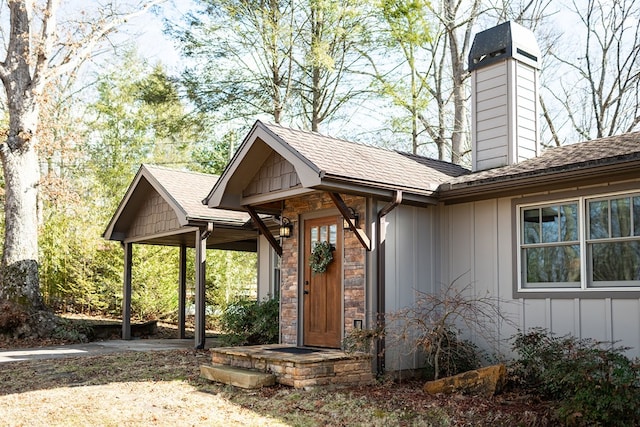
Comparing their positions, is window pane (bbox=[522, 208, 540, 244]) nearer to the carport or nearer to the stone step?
the stone step

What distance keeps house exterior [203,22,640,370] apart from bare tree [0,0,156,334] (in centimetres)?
707

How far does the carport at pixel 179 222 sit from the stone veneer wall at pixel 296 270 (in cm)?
258

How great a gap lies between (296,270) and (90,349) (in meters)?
4.91

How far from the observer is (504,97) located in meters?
9.78

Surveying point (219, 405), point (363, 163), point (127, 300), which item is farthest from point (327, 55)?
point (219, 405)

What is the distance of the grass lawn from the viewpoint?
617cm

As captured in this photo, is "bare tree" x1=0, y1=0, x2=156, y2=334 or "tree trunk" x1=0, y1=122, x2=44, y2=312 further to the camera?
"bare tree" x1=0, y1=0, x2=156, y2=334

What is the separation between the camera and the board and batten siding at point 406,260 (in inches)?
336

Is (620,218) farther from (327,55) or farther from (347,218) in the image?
(327,55)

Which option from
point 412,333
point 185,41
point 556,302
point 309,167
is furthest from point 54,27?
point 556,302

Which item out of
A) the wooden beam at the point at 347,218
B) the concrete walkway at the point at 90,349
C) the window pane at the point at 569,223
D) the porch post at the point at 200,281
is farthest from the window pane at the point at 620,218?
the concrete walkway at the point at 90,349

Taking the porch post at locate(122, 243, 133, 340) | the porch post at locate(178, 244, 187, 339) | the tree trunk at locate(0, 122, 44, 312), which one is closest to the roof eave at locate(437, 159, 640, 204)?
the porch post at locate(178, 244, 187, 339)

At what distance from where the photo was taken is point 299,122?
20906 mm

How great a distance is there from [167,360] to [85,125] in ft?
53.8
